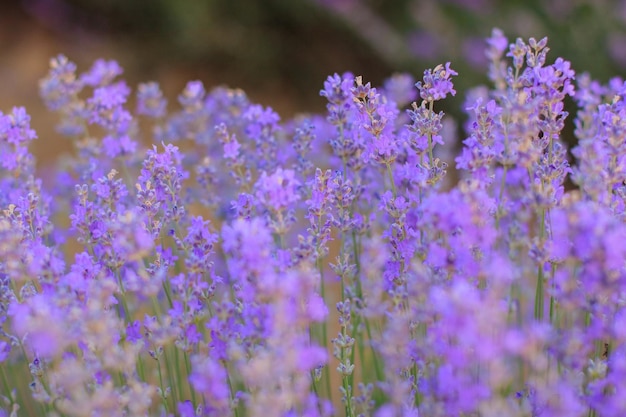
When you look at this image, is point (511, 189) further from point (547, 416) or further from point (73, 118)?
point (73, 118)

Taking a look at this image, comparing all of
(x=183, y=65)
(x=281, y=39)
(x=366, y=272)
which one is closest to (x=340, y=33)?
(x=281, y=39)

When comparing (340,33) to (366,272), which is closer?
(366,272)

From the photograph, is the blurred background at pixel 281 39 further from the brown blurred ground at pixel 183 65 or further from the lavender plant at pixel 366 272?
the lavender plant at pixel 366 272

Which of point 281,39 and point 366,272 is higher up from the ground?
point 281,39

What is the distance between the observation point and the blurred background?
4809mm

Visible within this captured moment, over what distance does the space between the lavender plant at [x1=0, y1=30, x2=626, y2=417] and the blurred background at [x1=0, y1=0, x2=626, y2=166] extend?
3117 millimetres

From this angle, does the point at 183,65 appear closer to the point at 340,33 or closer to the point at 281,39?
the point at 281,39

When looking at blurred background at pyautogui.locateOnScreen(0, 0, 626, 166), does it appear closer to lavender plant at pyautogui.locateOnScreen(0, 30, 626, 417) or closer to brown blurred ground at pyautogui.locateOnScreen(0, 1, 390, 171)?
brown blurred ground at pyautogui.locateOnScreen(0, 1, 390, 171)

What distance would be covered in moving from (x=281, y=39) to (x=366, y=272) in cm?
502

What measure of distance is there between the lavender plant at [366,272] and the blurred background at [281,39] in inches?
123

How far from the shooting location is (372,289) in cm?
125

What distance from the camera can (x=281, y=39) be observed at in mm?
6016

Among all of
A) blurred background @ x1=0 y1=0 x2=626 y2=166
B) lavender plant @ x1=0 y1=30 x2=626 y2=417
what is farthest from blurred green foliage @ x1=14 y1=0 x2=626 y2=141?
lavender plant @ x1=0 y1=30 x2=626 y2=417

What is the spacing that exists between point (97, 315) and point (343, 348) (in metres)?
0.59
